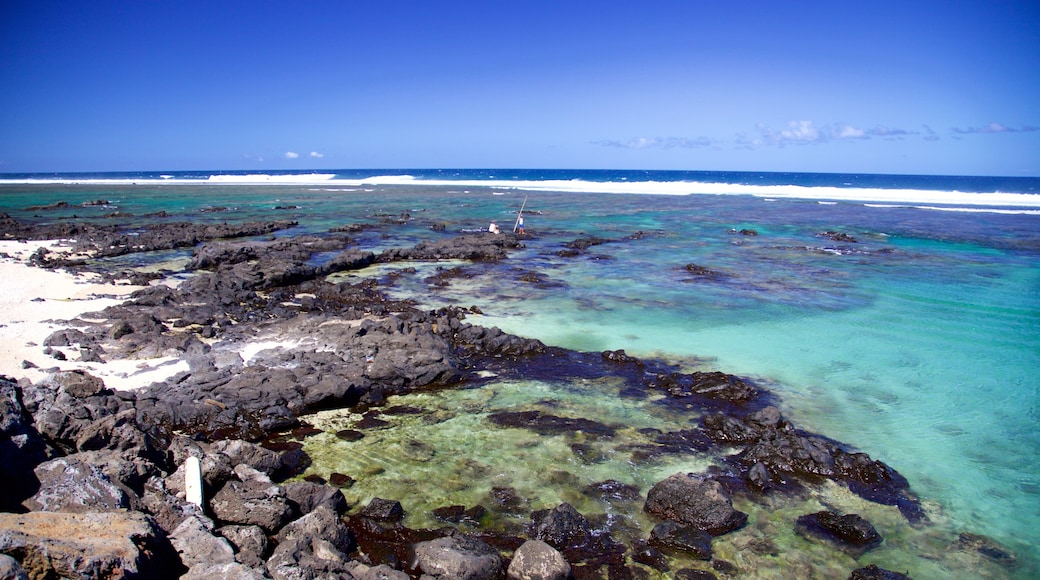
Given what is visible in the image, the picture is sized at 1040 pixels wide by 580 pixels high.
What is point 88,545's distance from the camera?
4.42m

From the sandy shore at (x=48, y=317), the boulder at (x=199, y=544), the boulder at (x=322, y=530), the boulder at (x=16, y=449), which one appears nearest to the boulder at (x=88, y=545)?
the boulder at (x=199, y=544)

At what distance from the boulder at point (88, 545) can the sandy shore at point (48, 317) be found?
5.83m

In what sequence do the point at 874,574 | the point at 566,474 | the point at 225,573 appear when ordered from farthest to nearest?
the point at 566,474
the point at 874,574
the point at 225,573

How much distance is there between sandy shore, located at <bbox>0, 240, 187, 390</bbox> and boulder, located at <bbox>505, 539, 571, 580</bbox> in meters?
7.64

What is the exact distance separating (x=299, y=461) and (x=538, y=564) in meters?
3.91

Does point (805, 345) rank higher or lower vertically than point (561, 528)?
higher

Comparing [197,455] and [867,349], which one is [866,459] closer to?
[867,349]

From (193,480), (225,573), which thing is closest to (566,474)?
(225,573)

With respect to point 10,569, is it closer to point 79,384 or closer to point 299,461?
point 299,461

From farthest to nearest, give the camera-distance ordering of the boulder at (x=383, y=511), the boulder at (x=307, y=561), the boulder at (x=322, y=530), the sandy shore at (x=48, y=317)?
the sandy shore at (x=48, y=317) < the boulder at (x=383, y=511) < the boulder at (x=322, y=530) < the boulder at (x=307, y=561)

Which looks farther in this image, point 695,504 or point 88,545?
point 695,504

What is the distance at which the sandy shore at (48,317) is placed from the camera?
33.7 feet

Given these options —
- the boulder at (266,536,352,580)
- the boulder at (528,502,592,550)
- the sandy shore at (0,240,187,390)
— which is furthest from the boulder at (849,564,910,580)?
the sandy shore at (0,240,187,390)

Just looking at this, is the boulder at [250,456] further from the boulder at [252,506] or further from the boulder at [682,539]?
the boulder at [682,539]
